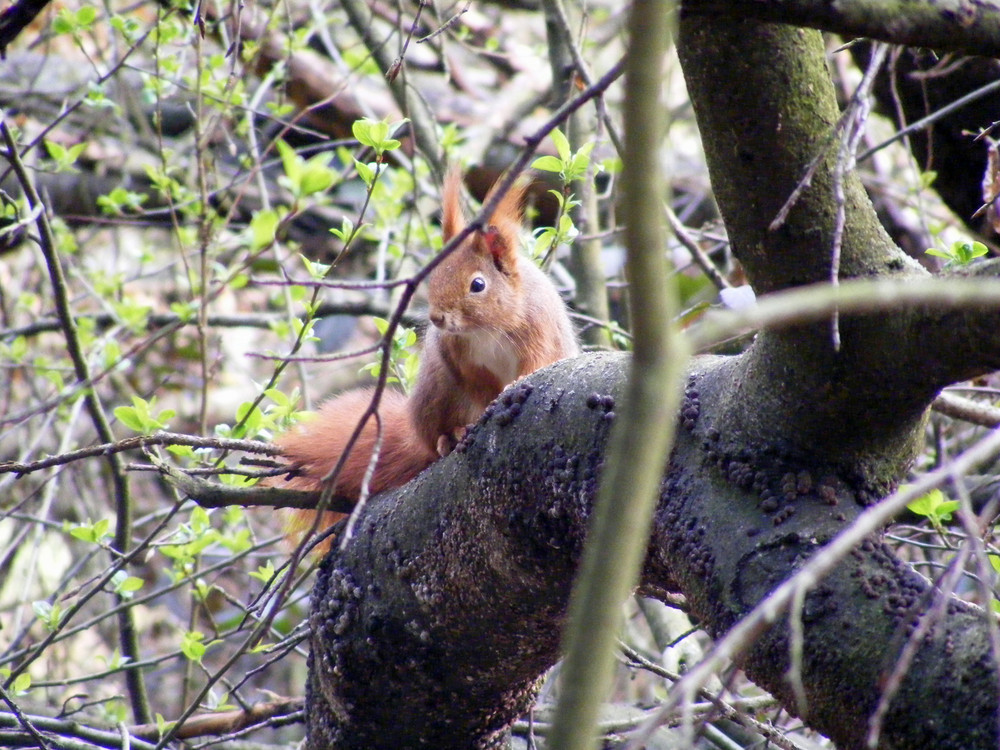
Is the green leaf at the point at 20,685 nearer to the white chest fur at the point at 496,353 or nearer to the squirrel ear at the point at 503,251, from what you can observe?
the white chest fur at the point at 496,353

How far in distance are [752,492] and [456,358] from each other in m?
1.11

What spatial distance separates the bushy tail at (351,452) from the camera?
5.81ft

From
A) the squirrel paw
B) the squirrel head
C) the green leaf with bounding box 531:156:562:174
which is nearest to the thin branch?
the squirrel paw

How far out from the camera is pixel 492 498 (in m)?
1.37

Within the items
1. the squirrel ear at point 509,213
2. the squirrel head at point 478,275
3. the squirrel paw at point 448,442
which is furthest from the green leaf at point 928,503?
the squirrel ear at point 509,213

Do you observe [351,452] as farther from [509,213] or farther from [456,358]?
[509,213]

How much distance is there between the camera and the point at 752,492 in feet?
3.69

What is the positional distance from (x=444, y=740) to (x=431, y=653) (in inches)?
7.8

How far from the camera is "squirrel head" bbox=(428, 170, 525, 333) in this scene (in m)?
2.14

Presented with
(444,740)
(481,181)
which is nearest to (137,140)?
(481,181)

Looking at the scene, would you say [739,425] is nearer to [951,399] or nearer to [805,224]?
[805,224]

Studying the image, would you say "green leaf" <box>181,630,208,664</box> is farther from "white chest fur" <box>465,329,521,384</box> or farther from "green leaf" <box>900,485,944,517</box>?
"green leaf" <box>900,485,944,517</box>

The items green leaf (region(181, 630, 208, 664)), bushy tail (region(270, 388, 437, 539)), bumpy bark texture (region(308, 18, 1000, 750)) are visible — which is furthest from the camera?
green leaf (region(181, 630, 208, 664))

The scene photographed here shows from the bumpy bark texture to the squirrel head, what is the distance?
73 cm
